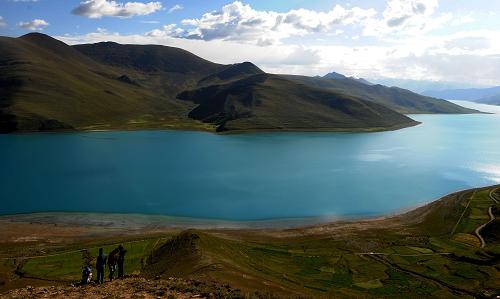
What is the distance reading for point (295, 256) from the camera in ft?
239

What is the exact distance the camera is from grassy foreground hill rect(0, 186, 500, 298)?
175 feet

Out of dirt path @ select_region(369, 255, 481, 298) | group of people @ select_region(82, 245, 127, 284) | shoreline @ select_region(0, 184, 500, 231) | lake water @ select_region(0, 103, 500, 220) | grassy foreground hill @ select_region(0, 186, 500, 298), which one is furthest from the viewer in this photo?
lake water @ select_region(0, 103, 500, 220)

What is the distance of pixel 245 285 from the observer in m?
44.1

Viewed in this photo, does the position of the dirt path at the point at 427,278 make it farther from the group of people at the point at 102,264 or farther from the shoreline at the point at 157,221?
the group of people at the point at 102,264

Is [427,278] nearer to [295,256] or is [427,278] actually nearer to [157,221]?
[295,256]

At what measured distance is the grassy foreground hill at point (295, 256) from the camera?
53.2 metres

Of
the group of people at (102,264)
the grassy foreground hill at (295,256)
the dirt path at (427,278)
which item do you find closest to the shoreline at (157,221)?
the grassy foreground hill at (295,256)

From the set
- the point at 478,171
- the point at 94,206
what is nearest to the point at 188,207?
the point at 94,206

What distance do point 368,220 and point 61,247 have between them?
214ft

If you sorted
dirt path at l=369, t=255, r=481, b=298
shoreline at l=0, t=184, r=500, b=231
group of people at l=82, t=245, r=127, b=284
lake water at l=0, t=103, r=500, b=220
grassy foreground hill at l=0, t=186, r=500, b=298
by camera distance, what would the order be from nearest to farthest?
group of people at l=82, t=245, r=127, b=284, grassy foreground hill at l=0, t=186, r=500, b=298, dirt path at l=369, t=255, r=481, b=298, shoreline at l=0, t=184, r=500, b=231, lake water at l=0, t=103, r=500, b=220

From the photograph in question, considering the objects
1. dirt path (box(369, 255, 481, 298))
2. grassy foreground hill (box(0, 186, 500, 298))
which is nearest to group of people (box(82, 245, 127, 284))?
grassy foreground hill (box(0, 186, 500, 298))

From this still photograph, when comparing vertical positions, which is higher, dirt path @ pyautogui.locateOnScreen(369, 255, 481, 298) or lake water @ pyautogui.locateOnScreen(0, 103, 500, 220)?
lake water @ pyautogui.locateOnScreen(0, 103, 500, 220)

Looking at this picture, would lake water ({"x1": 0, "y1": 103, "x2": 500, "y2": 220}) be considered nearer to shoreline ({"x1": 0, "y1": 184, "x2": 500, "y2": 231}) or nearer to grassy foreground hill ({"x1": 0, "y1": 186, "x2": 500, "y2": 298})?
shoreline ({"x1": 0, "y1": 184, "x2": 500, "y2": 231})

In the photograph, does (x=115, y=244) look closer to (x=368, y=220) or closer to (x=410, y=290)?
(x=410, y=290)
